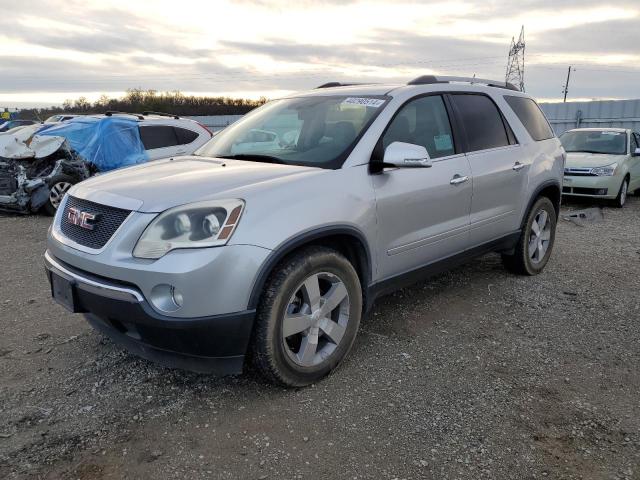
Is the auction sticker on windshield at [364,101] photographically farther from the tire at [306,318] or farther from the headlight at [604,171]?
the headlight at [604,171]

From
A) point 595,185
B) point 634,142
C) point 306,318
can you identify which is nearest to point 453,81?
point 306,318

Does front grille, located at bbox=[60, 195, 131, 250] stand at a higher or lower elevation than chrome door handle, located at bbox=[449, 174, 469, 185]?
lower

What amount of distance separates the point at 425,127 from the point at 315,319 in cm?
170

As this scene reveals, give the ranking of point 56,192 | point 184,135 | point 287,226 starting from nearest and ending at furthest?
→ point 287,226
point 56,192
point 184,135

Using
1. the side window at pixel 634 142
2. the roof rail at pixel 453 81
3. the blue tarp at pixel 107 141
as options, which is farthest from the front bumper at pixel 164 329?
the side window at pixel 634 142

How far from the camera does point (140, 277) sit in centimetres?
254

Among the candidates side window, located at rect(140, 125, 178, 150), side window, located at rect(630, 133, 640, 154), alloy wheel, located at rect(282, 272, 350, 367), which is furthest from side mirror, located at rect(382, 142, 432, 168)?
side window, located at rect(630, 133, 640, 154)

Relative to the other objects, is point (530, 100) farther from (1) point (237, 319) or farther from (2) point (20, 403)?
(2) point (20, 403)

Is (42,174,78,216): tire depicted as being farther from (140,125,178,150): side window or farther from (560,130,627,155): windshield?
(560,130,627,155): windshield

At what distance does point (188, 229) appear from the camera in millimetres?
2596

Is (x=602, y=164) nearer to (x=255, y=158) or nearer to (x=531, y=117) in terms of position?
(x=531, y=117)

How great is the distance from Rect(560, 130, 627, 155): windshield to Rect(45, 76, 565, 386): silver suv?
782 centimetres

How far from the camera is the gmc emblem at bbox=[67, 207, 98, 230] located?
9.30ft

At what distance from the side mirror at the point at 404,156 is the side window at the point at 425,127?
0.22 m
